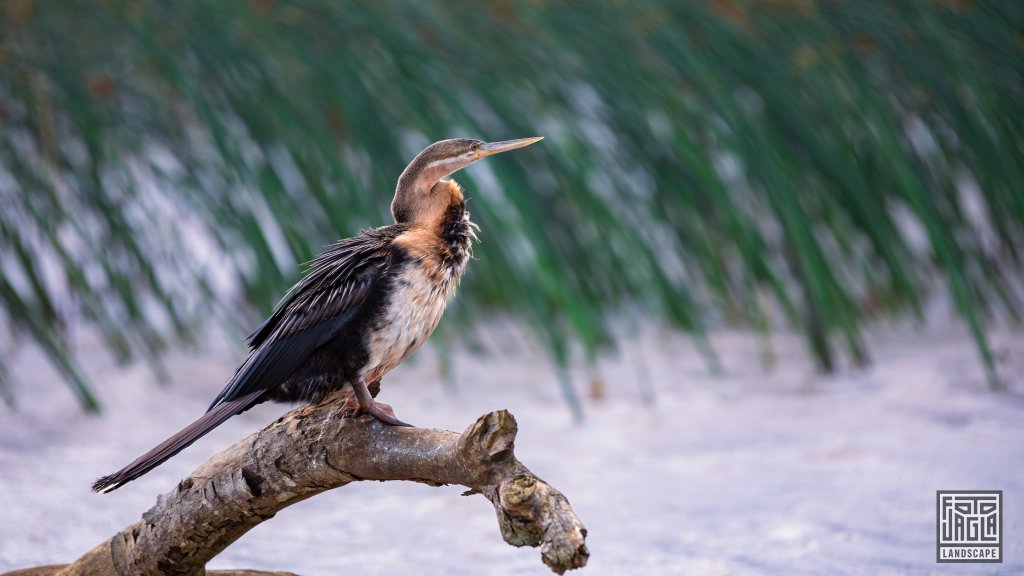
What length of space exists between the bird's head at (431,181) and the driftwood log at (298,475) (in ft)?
0.82

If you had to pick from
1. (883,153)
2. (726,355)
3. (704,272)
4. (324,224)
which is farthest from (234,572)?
(726,355)

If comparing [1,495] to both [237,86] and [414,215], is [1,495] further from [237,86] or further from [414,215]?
[414,215]

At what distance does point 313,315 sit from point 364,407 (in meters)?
0.13

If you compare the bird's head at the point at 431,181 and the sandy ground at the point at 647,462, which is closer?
the bird's head at the point at 431,181

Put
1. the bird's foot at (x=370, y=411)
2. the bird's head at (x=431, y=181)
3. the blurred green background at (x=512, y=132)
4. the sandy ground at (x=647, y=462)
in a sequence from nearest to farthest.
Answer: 1. the bird's foot at (x=370, y=411)
2. the bird's head at (x=431, y=181)
3. the sandy ground at (x=647, y=462)
4. the blurred green background at (x=512, y=132)

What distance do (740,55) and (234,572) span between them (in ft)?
5.05

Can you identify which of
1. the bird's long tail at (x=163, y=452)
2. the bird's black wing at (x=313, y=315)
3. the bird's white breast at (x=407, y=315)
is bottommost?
the bird's white breast at (x=407, y=315)

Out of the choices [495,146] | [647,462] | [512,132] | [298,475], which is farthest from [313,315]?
[647,462]

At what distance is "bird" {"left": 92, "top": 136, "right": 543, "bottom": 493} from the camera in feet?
4.62

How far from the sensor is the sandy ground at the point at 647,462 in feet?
6.48

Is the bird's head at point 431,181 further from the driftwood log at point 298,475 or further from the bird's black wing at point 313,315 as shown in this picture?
the driftwood log at point 298,475

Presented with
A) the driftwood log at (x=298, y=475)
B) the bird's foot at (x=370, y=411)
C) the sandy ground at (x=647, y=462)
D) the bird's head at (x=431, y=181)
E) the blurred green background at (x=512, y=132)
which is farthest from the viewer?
the blurred green background at (x=512, y=132)

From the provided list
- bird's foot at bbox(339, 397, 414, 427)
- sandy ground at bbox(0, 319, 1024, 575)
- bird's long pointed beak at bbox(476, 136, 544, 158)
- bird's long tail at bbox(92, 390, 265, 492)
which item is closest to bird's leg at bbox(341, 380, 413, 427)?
bird's foot at bbox(339, 397, 414, 427)

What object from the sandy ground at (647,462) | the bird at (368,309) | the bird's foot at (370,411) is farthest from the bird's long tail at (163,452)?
the sandy ground at (647,462)
